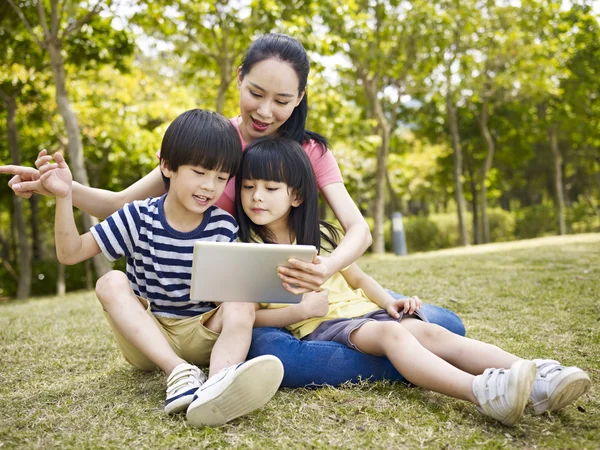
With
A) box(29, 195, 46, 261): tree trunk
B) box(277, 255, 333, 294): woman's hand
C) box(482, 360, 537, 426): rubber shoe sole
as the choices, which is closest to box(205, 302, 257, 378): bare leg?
box(277, 255, 333, 294): woman's hand

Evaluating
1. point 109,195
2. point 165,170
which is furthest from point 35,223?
point 165,170

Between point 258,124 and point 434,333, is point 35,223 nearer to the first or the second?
point 258,124

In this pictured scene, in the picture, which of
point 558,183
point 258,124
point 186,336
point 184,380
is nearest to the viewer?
point 184,380

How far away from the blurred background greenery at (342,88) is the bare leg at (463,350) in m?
5.26

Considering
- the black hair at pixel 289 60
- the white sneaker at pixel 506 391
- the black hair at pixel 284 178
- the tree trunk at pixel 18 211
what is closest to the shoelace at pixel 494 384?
the white sneaker at pixel 506 391

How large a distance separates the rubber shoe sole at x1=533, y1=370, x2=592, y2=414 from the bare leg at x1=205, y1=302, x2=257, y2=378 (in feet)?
3.31

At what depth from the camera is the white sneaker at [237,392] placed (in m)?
1.71

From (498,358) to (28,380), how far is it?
1.92 meters

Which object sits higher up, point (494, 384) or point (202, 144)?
point (202, 144)

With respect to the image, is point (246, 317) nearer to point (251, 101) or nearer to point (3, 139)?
point (251, 101)

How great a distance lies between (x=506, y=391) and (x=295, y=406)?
0.69 metres

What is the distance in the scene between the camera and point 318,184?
2652mm

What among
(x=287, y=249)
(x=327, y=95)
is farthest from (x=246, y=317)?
(x=327, y=95)

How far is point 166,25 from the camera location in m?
7.61
